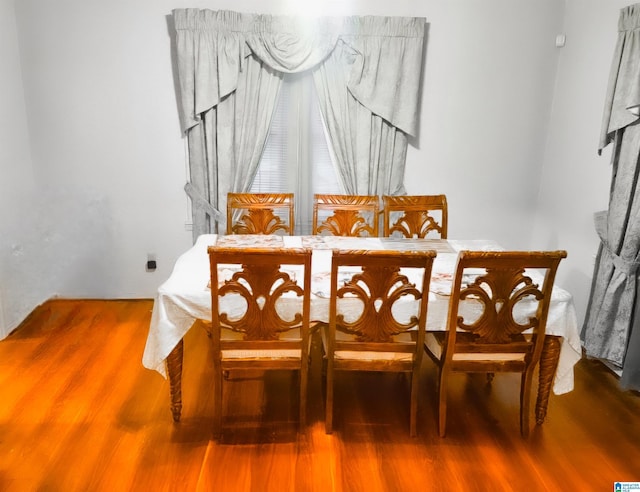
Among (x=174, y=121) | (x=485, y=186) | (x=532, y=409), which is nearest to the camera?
(x=532, y=409)

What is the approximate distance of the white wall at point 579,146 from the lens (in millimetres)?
3062

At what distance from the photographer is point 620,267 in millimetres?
2725

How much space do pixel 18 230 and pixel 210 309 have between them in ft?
6.56

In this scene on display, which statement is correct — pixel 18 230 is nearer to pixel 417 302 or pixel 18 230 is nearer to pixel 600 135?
pixel 417 302

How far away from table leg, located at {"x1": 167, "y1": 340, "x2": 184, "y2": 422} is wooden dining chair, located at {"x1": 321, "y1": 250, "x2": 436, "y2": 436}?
656 mm

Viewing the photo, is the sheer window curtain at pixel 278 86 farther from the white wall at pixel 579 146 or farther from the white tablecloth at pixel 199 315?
the white tablecloth at pixel 199 315

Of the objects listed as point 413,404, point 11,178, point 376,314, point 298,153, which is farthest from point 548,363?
point 11,178

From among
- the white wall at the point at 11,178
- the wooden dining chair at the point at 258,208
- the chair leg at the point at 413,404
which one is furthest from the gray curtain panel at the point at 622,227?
the white wall at the point at 11,178

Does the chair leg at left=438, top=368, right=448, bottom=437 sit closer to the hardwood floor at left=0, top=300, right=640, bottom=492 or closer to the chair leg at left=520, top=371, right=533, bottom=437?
the hardwood floor at left=0, top=300, right=640, bottom=492

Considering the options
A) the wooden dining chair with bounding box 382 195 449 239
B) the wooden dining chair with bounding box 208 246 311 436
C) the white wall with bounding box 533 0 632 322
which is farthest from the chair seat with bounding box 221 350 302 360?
the white wall with bounding box 533 0 632 322

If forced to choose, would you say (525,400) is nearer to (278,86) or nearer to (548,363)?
(548,363)

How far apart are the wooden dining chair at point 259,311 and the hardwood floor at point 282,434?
0.21m

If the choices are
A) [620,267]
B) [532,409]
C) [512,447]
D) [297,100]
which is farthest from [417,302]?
[297,100]

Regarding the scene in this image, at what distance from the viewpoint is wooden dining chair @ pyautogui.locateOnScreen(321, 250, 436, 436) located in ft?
6.40
